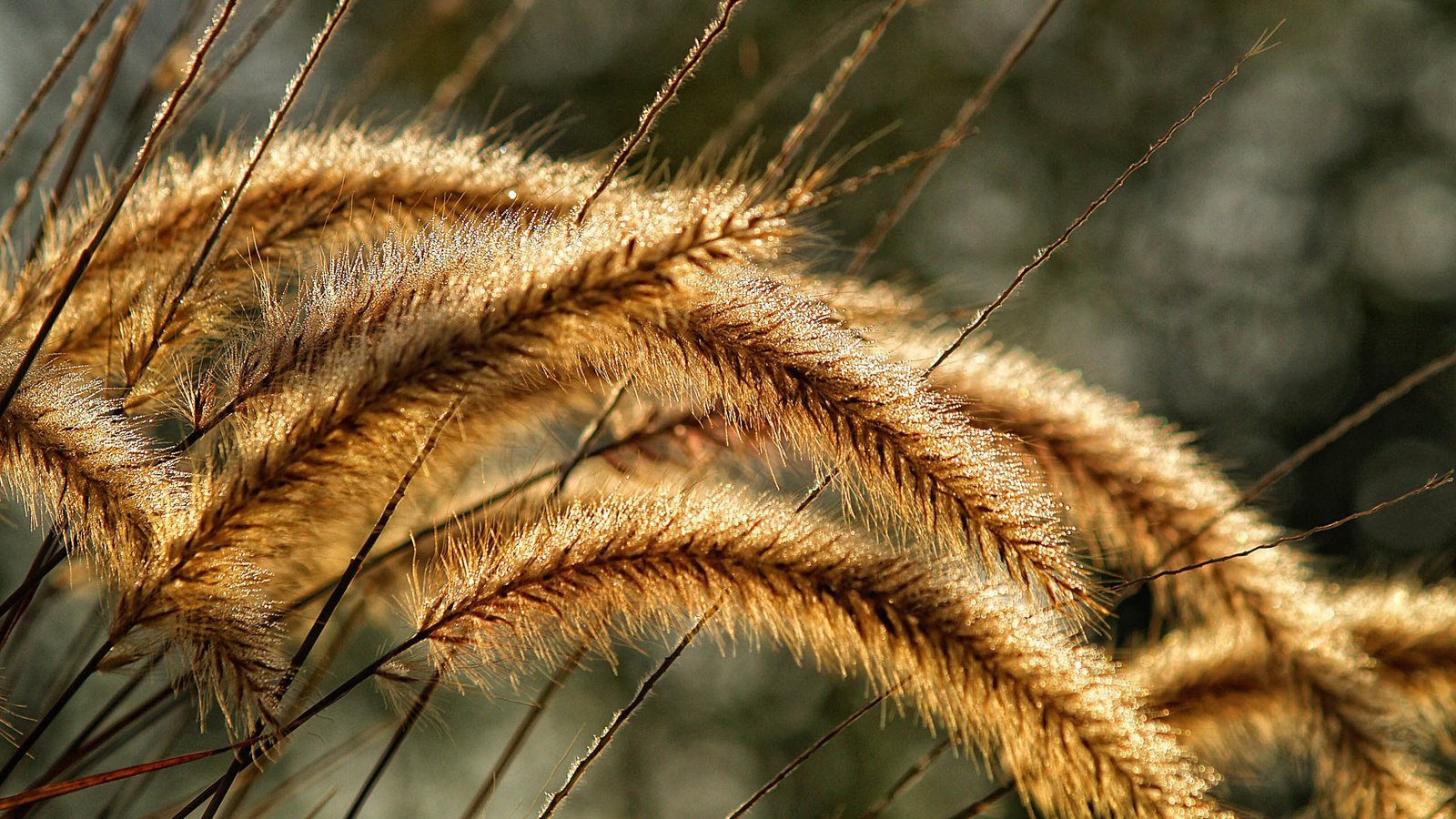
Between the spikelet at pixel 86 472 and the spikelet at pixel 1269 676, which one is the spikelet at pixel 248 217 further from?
the spikelet at pixel 1269 676

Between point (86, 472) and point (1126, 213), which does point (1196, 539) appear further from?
point (1126, 213)

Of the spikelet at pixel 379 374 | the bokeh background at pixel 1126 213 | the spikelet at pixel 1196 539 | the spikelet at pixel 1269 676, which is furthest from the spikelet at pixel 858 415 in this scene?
the bokeh background at pixel 1126 213

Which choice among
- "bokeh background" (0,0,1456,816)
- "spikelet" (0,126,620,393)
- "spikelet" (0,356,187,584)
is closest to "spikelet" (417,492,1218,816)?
"spikelet" (0,356,187,584)

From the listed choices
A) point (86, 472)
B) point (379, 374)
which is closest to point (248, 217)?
point (86, 472)

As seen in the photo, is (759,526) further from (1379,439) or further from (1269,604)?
(1379,439)

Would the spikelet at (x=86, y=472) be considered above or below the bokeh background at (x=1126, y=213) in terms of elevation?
below

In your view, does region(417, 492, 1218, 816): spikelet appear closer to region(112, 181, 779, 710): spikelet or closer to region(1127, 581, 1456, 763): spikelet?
region(112, 181, 779, 710): spikelet
